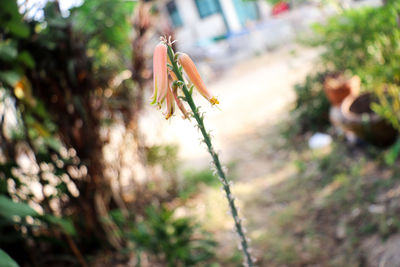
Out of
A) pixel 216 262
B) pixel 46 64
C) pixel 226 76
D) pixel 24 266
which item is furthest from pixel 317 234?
pixel 226 76

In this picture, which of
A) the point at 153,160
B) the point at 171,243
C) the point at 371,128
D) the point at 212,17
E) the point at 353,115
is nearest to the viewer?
the point at 171,243

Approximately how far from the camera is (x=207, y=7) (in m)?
14.3

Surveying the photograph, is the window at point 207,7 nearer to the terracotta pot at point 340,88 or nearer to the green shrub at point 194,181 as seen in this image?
the terracotta pot at point 340,88

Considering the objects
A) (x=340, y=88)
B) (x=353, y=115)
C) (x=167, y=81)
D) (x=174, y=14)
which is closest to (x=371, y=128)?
(x=353, y=115)

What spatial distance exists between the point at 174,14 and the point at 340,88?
1229cm

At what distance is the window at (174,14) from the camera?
15.0m

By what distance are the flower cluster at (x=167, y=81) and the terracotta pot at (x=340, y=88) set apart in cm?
360

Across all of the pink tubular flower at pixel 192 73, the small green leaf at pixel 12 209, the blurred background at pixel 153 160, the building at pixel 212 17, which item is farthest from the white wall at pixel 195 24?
the pink tubular flower at pixel 192 73

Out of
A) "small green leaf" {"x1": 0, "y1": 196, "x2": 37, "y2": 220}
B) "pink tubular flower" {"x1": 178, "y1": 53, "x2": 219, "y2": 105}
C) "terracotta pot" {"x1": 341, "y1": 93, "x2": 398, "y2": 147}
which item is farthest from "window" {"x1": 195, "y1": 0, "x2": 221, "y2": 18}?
"pink tubular flower" {"x1": 178, "y1": 53, "x2": 219, "y2": 105}

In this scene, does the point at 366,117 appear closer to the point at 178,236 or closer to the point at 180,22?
the point at 178,236

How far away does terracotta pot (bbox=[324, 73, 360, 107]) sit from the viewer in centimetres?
403

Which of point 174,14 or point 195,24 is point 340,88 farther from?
point 174,14

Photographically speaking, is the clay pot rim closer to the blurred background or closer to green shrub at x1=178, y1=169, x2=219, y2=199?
the blurred background

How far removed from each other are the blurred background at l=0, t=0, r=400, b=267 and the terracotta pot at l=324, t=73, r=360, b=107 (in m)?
0.02
